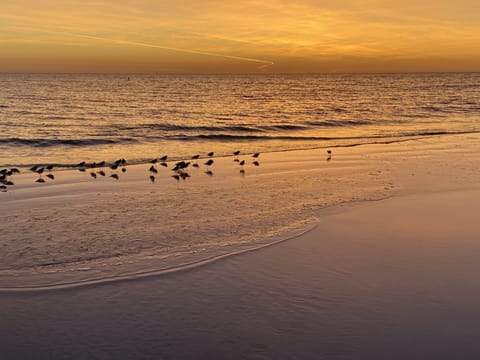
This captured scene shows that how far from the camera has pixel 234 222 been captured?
12.4 metres

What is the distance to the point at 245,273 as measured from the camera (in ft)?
29.0

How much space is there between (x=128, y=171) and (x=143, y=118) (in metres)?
26.6

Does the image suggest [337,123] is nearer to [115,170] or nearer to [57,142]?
[57,142]

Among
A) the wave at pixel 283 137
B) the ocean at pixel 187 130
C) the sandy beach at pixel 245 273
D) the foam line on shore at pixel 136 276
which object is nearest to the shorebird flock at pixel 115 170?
the sandy beach at pixel 245 273

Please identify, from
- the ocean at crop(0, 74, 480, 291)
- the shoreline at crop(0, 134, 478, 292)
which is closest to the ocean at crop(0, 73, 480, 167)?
the ocean at crop(0, 74, 480, 291)

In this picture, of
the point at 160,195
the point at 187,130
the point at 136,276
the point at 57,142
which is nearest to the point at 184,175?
the point at 160,195

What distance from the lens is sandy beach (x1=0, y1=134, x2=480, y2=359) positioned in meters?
6.50

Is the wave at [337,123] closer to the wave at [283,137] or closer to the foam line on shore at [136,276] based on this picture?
the wave at [283,137]

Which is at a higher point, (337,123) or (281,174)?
(337,123)

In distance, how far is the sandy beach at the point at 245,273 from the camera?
650 cm

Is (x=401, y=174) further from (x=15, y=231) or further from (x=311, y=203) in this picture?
(x=15, y=231)

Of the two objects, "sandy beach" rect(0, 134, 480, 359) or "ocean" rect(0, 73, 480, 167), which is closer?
"sandy beach" rect(0, 134, 480, 359)

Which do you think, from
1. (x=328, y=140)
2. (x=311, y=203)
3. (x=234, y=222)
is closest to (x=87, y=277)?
(x=234, y=222)

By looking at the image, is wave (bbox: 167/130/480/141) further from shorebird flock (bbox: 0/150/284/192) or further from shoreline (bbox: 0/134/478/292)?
shorebird flock (bbox: 0/150/284/192)
